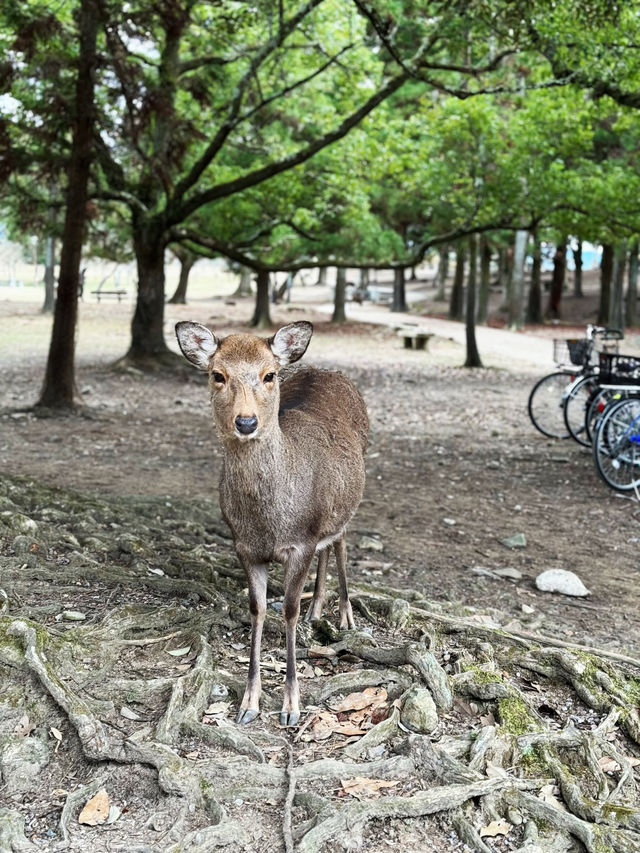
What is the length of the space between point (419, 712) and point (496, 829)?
60 centimetres

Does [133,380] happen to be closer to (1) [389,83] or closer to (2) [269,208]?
(2) [269,208]

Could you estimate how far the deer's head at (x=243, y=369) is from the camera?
11.0 ft

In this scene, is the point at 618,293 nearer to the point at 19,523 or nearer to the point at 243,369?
the point at 19,523

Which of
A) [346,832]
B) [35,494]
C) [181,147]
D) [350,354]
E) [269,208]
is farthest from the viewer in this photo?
[350,354]

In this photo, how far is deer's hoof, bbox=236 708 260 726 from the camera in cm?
354

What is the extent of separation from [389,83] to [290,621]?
30.7 feet

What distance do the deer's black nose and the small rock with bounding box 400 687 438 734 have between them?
129 centimetres

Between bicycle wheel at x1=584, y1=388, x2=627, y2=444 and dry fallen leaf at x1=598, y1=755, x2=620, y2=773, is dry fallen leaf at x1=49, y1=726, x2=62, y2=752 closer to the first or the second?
dry fallen leaf at x1=598, y1=755, x2=620, y2=773

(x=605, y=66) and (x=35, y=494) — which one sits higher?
(x=605, y=66)

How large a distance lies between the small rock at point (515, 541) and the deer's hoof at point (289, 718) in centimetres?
361

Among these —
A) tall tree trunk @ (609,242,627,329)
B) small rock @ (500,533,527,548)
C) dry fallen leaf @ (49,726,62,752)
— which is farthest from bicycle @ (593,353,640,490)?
tall tree trunk @ (609,242,627,329)

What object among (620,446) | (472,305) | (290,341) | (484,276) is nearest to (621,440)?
(620,446)

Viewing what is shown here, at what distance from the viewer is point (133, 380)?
1486cm

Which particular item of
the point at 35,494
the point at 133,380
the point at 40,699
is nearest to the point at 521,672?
the point at 40,699
